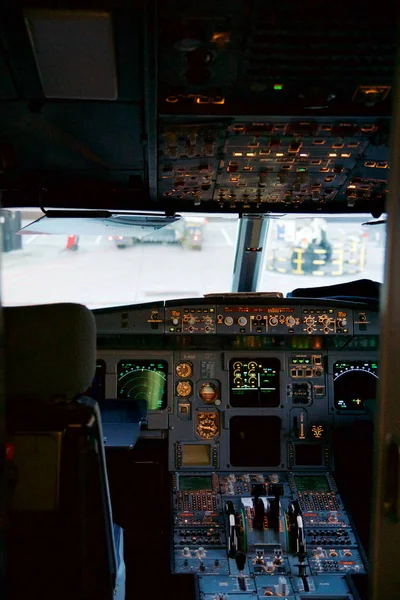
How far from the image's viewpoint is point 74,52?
1.88 metres

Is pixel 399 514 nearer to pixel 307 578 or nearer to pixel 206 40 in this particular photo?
pixel 206 40

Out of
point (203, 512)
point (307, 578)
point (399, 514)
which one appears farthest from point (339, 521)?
point (399, 514)

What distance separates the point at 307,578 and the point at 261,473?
3.00ft

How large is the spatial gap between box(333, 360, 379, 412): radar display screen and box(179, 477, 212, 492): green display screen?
1.00 meters

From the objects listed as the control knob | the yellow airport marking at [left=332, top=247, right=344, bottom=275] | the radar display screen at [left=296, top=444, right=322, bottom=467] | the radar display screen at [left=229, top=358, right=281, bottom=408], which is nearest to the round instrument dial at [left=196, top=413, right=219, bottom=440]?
the radar display screen at [left=229, top=358, right=281, bottom=408]

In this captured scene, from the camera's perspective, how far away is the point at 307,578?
3.19m

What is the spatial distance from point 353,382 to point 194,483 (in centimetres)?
125

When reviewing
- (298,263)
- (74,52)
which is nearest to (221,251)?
(298,263)

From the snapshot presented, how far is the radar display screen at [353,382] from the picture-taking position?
4.15 metres

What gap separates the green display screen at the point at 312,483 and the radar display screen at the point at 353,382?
18.8 inches

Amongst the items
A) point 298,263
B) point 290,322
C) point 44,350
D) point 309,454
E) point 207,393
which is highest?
point 298,263

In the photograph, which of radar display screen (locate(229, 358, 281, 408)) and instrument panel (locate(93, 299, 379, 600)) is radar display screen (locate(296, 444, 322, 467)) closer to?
instrument panel (locate(93, 299, 379, 600))

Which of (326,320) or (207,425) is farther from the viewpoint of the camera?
(207,425)

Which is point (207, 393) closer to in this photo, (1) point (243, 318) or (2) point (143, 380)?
(2) point (143, 380)
